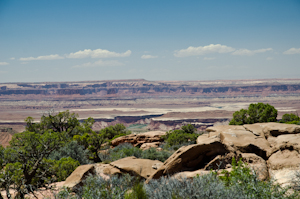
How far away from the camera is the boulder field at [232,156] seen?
33.5 ft

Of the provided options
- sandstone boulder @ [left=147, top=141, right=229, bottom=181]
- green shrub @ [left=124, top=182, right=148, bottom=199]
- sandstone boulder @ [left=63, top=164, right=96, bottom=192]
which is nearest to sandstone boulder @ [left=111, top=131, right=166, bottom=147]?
sandstone boulder @ [left=63, top=164, right=96, bottom=192]

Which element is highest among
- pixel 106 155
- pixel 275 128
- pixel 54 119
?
pixel 275 128

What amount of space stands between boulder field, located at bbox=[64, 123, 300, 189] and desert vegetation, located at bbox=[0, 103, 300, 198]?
25.4 inches

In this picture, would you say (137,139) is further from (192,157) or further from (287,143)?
(287,143)

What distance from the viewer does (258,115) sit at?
33750 millimetres

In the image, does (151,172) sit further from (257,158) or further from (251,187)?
(251,187)

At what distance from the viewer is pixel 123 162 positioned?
45.6 feet

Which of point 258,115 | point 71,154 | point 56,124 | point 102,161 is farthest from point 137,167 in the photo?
point 258,115

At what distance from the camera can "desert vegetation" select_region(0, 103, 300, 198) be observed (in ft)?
22.8

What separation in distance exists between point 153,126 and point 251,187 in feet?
439

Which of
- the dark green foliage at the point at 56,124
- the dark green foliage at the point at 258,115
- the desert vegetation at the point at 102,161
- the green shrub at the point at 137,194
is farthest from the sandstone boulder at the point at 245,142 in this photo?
the dark green foliage at the point at 56,124

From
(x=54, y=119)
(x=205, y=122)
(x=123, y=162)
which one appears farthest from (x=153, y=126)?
(x=123, y=162)

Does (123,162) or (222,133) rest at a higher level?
(222,133)

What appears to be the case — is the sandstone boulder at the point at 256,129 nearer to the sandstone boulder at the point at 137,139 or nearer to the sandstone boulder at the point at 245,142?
the sandstone boulder at the point at 245,142
